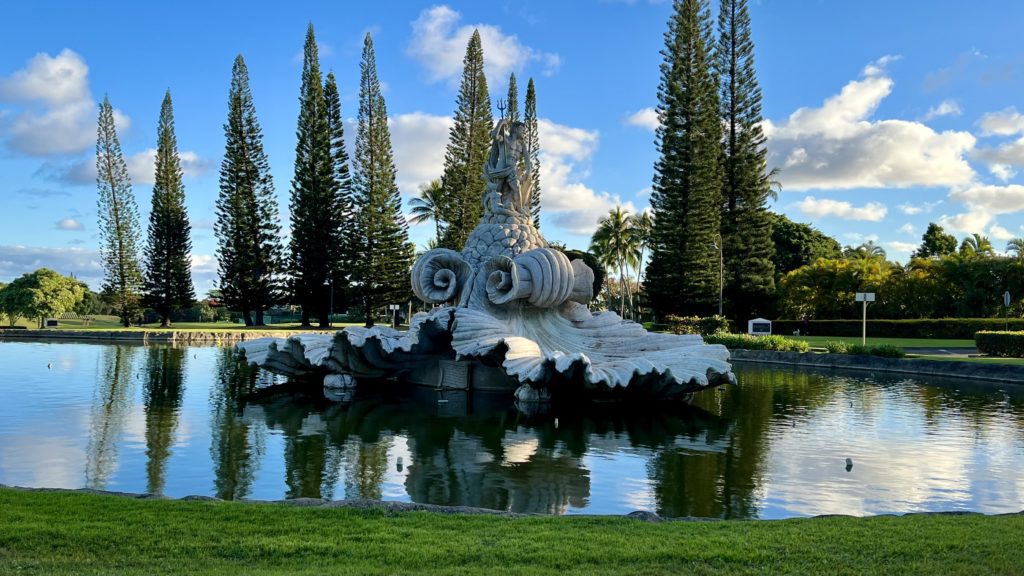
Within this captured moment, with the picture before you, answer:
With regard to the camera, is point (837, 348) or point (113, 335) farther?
point (113, 335)

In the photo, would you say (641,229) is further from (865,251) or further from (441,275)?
(441,275)

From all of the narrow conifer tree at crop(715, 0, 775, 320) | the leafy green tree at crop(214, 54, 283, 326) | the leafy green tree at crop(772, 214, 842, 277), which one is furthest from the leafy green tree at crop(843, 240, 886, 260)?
the leafy green tree at crop(214, 54, 283, 326)

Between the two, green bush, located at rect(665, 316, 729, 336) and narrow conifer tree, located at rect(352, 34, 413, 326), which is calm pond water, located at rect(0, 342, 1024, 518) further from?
narrow conifer tree, located at rect(352, 34, 413, 326)

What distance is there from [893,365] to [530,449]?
37.6 feet

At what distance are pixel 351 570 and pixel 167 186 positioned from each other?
33720mm

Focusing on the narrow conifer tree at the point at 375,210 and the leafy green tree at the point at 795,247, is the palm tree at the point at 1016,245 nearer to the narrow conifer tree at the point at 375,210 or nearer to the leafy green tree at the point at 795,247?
the leafy green tree at the point at 795,247

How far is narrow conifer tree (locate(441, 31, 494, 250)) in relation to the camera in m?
30.8

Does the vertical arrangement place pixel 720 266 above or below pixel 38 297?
above

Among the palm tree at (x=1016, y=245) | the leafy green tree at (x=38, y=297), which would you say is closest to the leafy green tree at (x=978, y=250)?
the palm tree at (x=1016, y=245)

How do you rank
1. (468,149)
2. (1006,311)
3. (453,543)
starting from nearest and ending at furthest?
(453,543) < (1006,311) < (468,149)

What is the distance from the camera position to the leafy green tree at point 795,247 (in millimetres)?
43062

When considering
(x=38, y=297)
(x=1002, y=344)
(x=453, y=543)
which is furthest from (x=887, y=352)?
(x=38, y=297)

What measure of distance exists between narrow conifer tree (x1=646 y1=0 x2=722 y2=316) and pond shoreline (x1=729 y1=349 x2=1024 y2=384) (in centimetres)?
883

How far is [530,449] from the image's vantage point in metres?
7.02
